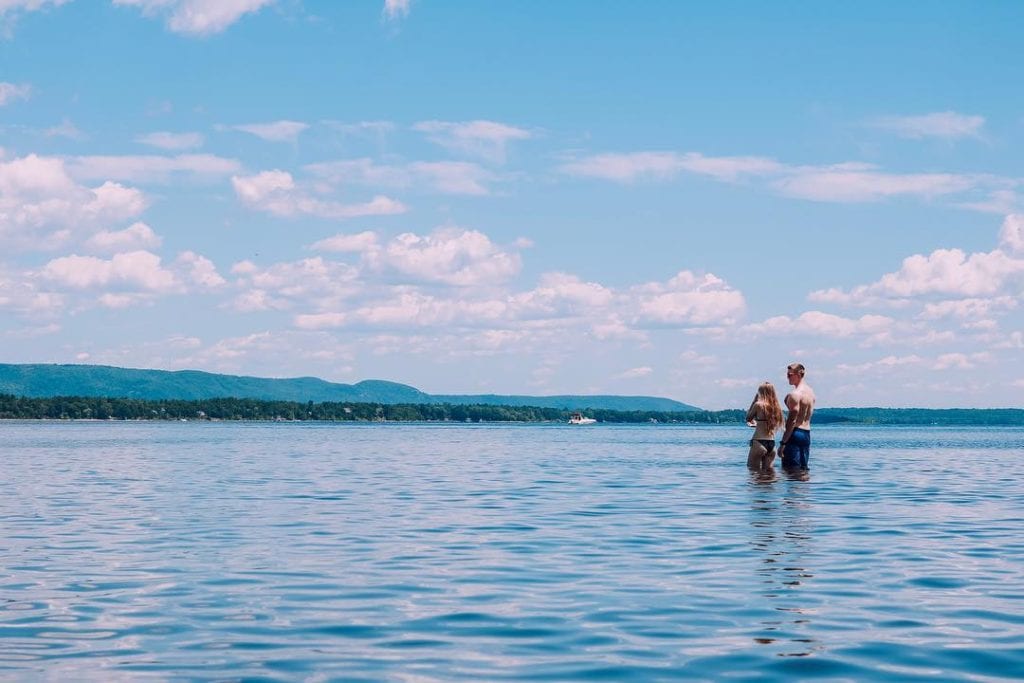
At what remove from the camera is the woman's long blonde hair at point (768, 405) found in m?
37.5

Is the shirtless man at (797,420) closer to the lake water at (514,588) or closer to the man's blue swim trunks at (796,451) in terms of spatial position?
the man's blue swim trunks at (796,451)

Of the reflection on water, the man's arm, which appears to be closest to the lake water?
the reflection on water

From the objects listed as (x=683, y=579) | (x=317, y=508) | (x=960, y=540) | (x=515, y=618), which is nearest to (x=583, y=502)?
(x=317, y=508)

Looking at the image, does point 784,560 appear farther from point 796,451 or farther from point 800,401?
point 796,451

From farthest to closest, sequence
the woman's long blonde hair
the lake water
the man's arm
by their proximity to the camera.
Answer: the woman's long blonde hair, the man's arm, the lake water

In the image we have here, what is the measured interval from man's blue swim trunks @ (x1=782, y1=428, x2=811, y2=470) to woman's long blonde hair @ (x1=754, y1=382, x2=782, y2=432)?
27.6 inches

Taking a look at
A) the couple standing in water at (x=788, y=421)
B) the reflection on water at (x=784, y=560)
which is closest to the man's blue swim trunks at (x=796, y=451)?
the couple standing in water at (x=788, y=421)

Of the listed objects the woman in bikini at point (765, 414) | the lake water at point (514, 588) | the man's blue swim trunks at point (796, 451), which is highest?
the woman in bikini at point (765, 414)

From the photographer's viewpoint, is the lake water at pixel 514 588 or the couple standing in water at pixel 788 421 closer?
the lake water at pixel 514 588

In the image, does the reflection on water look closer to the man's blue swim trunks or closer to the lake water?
the lake water

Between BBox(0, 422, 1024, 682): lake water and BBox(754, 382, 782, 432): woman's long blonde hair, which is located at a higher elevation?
BBox(754, 382, 782, 432): woman's long blonde hair

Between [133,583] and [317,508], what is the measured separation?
1308 centimetres

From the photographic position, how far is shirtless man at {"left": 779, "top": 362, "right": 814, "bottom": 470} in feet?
117

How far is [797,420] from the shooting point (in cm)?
3619
